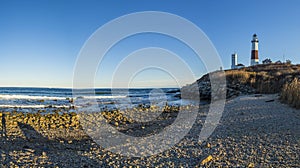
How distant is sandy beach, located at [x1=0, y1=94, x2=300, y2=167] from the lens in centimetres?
390

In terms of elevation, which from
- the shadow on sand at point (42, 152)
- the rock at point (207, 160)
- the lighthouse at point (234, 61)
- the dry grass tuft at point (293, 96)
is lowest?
the shadow on sand at point (42, 152)

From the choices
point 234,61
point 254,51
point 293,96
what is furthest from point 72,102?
point 234,61

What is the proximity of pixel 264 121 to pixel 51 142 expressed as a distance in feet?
18.1

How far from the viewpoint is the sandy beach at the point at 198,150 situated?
3.90 m

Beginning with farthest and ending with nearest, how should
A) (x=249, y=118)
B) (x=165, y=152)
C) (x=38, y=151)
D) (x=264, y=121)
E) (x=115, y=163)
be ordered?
(x=249, y=118), (x=264, y=121), (x=38, y=151), (x=165, y=152), (x=115, y=163)

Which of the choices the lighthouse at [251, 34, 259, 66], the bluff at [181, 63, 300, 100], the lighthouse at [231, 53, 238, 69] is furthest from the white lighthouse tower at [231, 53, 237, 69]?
the bluff at [181, 63, 300, 100]

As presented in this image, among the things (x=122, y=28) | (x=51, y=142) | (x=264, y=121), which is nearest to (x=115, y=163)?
(x=51, y=142)

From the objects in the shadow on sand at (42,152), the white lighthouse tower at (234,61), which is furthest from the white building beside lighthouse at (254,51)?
the shadow on sand at (42,152)

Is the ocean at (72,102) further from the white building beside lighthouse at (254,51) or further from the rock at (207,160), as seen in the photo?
the white building beside lighthouse at (254,51)

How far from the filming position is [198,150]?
4.48 metres

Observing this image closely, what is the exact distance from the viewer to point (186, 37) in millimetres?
6637

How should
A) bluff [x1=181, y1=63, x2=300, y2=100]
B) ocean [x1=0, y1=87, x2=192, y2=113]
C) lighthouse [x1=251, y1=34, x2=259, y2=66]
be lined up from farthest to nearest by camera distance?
lighthouse [x1=251, y1=34, x2=259, y2=66]
bluff [x1=181, y1=63, x2=300, y2=100]
ocean [x1=0, y1=87, x2=192, y2=113]

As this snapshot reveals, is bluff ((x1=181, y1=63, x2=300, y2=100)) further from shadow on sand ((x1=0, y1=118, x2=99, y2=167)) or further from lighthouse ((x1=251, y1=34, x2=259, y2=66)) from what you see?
shadow on sand ((x1=0, y1=118, x2=99, y2=167))

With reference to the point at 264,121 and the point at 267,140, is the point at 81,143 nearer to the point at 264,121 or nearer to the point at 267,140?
the point at 267,140
